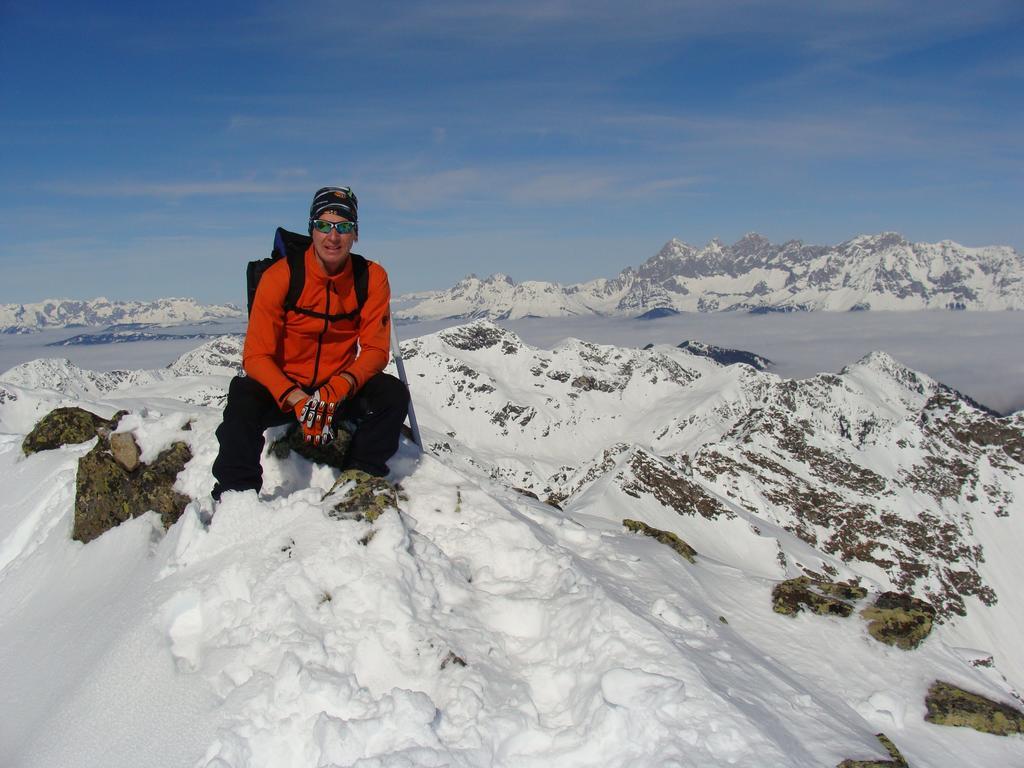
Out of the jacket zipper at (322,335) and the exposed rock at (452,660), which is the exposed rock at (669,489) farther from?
the exposed rock at (452,660)

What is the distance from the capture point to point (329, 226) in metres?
7.95

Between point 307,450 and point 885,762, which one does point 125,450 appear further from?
point 885,762

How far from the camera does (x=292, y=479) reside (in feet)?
31.4

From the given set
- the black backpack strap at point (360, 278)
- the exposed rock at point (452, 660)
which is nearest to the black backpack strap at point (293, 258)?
the black backpack strap at point (360, 278)

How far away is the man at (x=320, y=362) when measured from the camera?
313 inches

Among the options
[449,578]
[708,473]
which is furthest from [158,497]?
[708,473]

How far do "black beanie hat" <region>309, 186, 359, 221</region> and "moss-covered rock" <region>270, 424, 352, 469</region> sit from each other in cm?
351

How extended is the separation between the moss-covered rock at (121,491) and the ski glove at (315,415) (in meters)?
3.03

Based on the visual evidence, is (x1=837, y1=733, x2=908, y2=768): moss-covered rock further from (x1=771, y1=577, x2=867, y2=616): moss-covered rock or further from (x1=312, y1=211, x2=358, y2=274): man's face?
(x1=312, y1=211, x2=358, y2=274): man's face

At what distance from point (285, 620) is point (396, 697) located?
1.53 m

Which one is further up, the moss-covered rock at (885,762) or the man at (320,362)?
the man at (320,362)

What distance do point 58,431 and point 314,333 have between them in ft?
30.6

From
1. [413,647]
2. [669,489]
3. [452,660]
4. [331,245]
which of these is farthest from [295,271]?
[669,489]

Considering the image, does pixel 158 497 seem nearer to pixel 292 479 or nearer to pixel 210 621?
pixel 292 479
